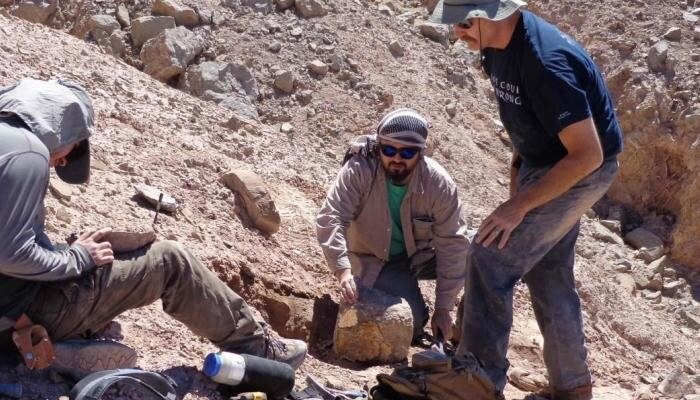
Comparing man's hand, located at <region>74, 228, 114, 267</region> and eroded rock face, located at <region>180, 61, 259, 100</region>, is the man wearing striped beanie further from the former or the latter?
eroded rock face, located at <region>180, 61, 259, 100</region>

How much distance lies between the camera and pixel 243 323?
13.3ft

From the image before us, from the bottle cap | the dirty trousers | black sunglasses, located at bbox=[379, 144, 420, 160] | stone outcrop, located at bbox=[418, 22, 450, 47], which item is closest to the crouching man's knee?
the dirty trousers

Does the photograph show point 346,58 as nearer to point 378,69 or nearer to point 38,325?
point 378,69

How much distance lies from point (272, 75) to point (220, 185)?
2331 mm

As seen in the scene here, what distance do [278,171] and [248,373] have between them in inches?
120

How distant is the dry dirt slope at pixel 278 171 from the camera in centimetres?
509

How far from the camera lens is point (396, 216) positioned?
5.51 m

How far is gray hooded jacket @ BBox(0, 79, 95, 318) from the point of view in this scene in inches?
127

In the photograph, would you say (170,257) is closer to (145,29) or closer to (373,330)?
(373,330)

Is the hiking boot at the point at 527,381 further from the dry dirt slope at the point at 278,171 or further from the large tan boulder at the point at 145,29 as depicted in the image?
the large tan boulder at the point at 145,29

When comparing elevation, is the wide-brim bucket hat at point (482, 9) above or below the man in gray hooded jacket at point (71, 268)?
above

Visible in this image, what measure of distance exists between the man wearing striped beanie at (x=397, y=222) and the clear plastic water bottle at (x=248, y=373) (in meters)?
1.14

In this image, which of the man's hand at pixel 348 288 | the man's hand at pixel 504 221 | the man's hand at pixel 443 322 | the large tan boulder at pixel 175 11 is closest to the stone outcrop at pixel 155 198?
the man's hand at pixel 348 288

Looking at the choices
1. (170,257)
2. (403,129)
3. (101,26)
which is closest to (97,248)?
(170,257)
